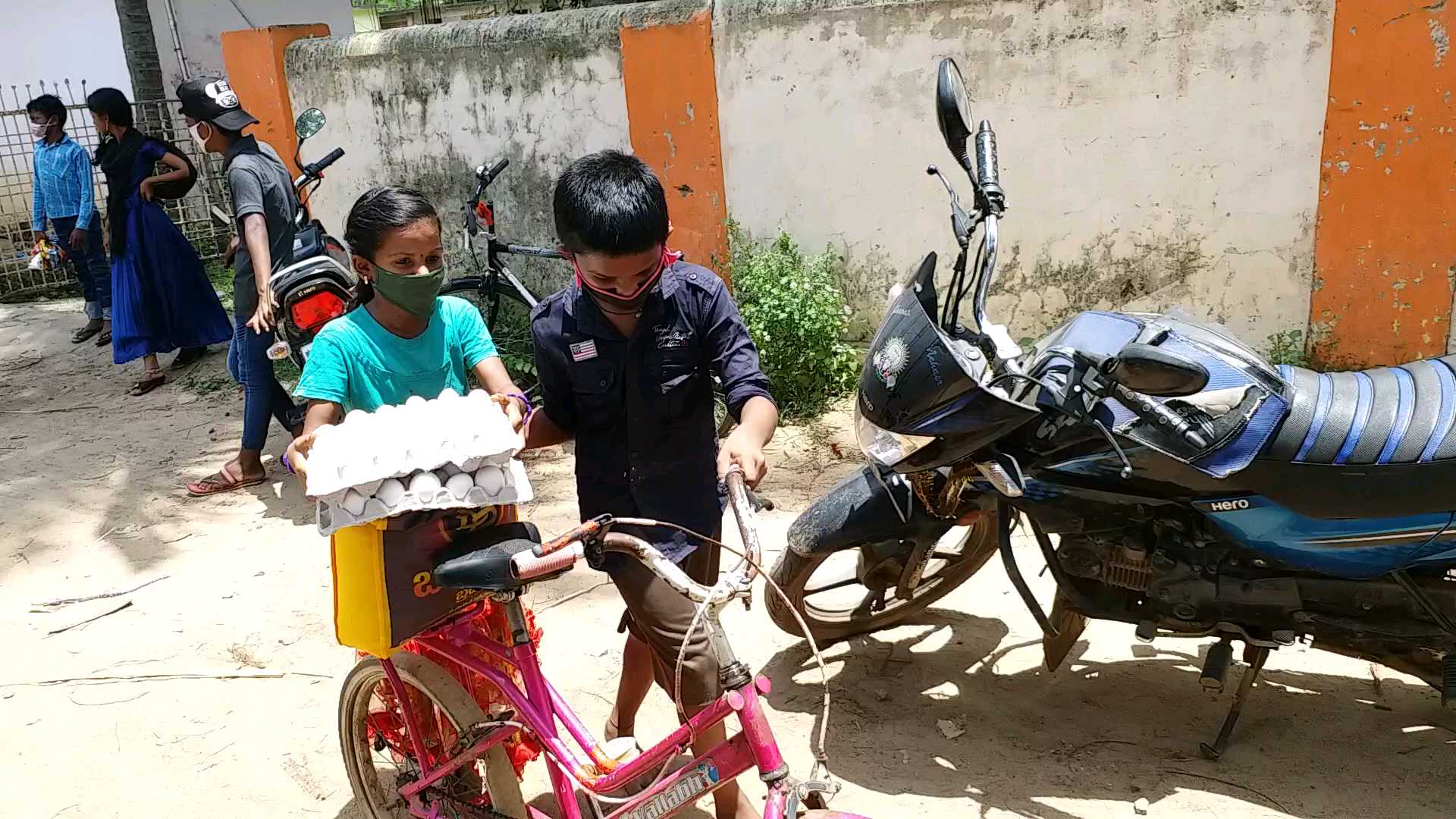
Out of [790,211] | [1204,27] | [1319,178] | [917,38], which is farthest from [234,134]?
[1319,178]

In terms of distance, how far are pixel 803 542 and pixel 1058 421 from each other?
0.83 metres

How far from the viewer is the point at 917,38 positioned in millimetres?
5164

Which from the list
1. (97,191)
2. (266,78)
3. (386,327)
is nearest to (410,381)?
(386,327)

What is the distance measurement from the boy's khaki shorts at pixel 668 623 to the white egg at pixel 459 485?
41cm

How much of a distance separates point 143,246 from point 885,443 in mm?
5422

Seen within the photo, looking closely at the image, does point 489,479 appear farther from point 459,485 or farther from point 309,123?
point 309,123

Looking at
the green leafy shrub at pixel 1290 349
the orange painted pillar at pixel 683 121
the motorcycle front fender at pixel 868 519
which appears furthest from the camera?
the orange painted pillar at pixel 683 121

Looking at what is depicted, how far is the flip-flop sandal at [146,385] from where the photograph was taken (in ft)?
22.3

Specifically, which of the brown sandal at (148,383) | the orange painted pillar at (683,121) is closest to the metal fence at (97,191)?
the brown sandal at (148,383)

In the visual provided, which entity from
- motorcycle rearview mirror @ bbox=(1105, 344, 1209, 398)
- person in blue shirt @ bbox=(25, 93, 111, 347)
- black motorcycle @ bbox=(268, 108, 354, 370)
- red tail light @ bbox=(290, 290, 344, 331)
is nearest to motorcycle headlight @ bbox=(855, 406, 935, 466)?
motorcycle rearview mirror @ bbox=(1105, 344, 1209, 398)

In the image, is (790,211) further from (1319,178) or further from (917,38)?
(1319,178)

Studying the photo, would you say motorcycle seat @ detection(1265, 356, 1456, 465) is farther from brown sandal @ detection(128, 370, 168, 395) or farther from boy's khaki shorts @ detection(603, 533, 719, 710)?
brown sandal @ detection(128, 370, 168, 395)

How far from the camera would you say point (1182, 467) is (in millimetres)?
2426

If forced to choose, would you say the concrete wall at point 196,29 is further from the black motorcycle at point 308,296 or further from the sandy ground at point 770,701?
the sandy ground at point 770,701
